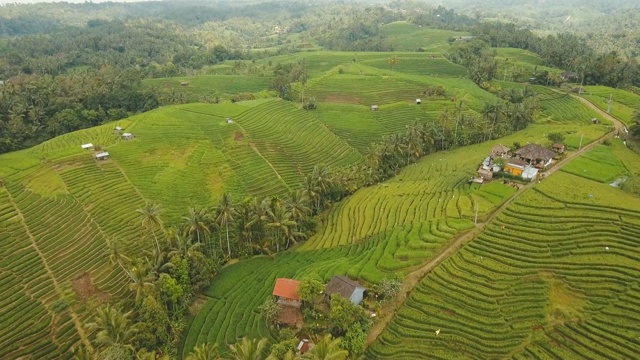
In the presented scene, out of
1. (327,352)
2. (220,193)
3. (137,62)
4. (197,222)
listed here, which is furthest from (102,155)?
(137,62)

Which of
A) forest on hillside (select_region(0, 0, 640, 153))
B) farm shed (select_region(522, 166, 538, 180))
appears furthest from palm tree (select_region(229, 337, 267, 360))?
forest on hillside (select_region(0, 0, 640, 153))

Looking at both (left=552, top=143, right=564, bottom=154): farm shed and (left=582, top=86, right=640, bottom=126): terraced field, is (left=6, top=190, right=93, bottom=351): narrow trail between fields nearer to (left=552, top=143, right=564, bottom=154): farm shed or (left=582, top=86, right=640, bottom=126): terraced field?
(left=552, top=143, right=564, bottom=154): farm shed

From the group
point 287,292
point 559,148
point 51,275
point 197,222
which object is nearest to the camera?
point 287,292

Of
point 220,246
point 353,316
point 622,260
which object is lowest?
point 220,246

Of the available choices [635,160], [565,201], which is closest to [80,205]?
[565,201]

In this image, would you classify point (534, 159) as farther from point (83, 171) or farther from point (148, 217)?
point (83, 171)

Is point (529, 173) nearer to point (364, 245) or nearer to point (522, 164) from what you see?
point (522, 164)

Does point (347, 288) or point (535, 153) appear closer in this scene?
point (347, 288)
